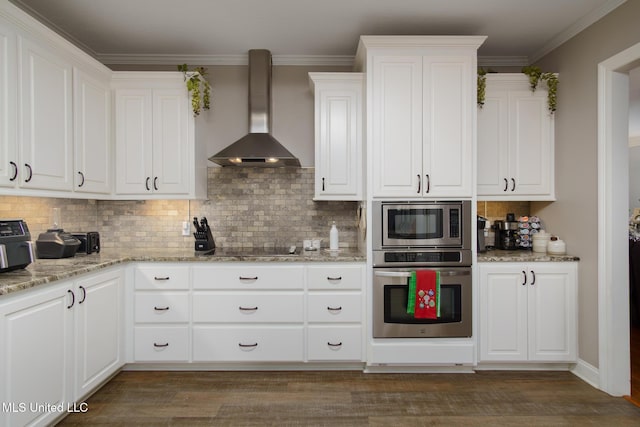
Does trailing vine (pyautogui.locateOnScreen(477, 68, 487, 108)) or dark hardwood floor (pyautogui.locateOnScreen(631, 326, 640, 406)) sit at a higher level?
trailing vine (pyautogui.locateOnScreen(477, 68, 487, 108))

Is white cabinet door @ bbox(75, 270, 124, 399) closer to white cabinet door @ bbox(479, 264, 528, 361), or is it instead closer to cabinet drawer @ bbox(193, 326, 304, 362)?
cabinet drawer @ bbox(193, 326, 304, 362)

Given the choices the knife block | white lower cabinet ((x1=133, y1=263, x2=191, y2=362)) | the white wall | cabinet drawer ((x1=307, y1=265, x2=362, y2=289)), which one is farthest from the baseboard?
the knife block

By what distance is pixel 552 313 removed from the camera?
9.98ft

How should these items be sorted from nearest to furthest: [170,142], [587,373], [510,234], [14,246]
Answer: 1. [14,246]
2. [587,373]
3. [170,142]
4. [510,234]

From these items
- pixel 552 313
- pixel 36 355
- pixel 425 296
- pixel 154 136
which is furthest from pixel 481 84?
pixel 36 355

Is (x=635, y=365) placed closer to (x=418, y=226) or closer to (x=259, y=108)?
(x=418, y=226)

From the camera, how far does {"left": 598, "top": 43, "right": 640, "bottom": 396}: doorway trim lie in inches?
107

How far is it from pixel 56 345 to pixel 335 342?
70.8 inches

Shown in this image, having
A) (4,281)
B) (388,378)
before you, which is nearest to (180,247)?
(4,281)

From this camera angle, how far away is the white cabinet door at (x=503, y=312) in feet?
10.00

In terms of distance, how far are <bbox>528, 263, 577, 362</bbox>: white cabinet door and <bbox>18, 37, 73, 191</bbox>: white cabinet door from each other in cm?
344

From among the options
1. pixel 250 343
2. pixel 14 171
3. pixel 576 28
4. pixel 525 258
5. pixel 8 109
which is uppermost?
pixel 576 28

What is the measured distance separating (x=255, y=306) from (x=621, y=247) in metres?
2.61

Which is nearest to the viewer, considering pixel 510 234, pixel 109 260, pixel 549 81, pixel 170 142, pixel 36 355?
pixel 36 355
